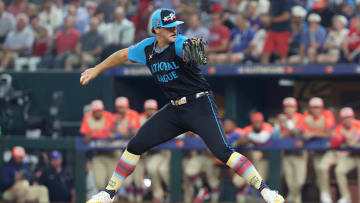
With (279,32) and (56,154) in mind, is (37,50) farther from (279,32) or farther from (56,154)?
(279,32)

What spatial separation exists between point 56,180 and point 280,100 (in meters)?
4.19

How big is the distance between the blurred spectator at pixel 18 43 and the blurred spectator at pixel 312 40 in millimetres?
4905

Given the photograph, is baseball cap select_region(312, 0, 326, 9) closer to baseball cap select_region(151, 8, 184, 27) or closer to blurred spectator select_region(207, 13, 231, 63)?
blurred spectator select_region(207, 13, 231, 63)

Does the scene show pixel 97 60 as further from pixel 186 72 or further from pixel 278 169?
pixel 186 72

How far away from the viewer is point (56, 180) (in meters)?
11.5

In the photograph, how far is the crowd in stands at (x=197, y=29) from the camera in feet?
38.9

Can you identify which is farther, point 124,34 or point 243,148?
point 124,34

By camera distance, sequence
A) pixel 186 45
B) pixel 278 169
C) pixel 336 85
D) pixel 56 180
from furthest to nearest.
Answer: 1. pixel 336 85
2. pixel 56 180
3. pixel 278 169
4. pixel 186 45

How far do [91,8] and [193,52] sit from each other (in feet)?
26.6

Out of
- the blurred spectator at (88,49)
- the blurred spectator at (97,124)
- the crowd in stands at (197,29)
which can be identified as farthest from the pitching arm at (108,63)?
the blurred spectator at (88,49)

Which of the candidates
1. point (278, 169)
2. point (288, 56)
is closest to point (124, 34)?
point (288, 56)

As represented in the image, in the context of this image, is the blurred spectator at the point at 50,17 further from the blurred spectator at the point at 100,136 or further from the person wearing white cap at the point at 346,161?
the person wearing white cap at the point at 346,161

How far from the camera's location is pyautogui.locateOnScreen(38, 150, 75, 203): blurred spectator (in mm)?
11406

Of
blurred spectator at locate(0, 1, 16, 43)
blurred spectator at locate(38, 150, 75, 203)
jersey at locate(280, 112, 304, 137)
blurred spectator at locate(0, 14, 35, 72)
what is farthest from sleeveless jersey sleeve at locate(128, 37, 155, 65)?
blurred spectator at locate(0, 1, 16, 43)
